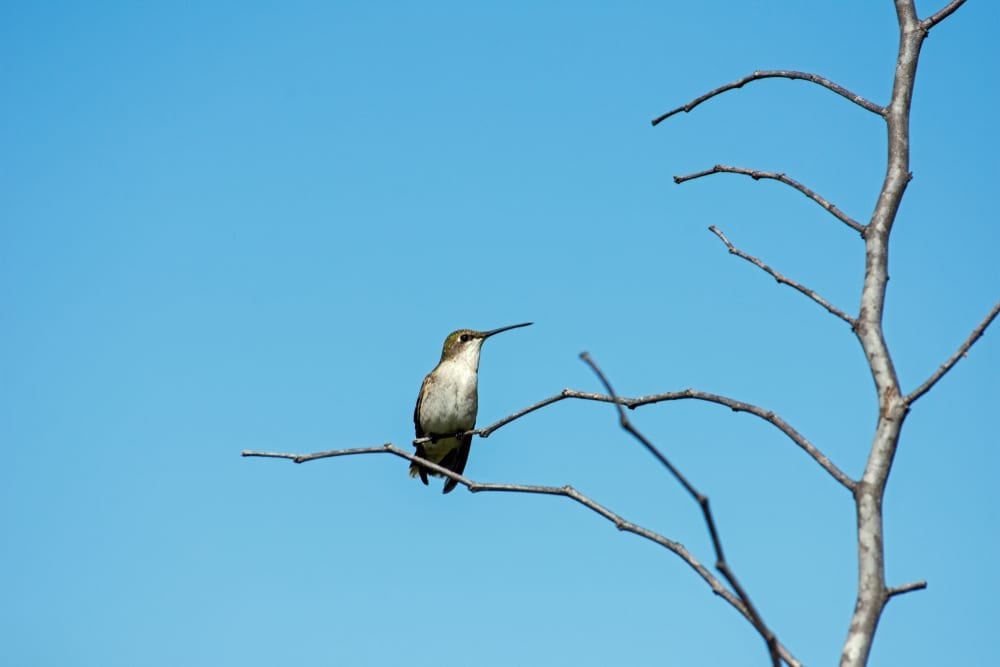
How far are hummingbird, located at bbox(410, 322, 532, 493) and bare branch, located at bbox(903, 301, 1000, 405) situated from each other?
10.6 m

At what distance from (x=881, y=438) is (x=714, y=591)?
0.73m

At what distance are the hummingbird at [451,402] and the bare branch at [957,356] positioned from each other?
10.6m

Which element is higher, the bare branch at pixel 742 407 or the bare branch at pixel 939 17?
the bare branch at pixel 939 17

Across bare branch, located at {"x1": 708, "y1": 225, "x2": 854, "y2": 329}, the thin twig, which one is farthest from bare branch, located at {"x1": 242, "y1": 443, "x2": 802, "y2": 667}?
bare branch, located at {"x1": 708, "y1": 225, "x2": 854, "y2": 329}

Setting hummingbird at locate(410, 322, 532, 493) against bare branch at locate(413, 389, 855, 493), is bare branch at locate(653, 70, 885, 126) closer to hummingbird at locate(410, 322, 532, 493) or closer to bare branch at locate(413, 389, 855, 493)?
bare branch at locate(413, 389, 855, 493)

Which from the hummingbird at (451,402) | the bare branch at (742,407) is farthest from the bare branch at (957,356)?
the hummingbird at (451,402)

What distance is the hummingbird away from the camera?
1421 cm

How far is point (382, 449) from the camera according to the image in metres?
4.60

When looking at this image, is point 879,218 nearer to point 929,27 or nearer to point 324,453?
point 929,27

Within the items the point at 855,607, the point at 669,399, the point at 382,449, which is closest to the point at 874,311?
the point at 669,399

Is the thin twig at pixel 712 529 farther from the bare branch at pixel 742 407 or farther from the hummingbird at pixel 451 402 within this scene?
the hummingbird at pixel 451 402

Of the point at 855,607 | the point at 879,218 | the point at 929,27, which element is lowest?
the point at 855,607

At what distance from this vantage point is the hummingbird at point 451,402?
14211mm

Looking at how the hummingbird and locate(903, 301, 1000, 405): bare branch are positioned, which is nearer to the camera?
locate(903, 301, 1000, 405): bare branch
